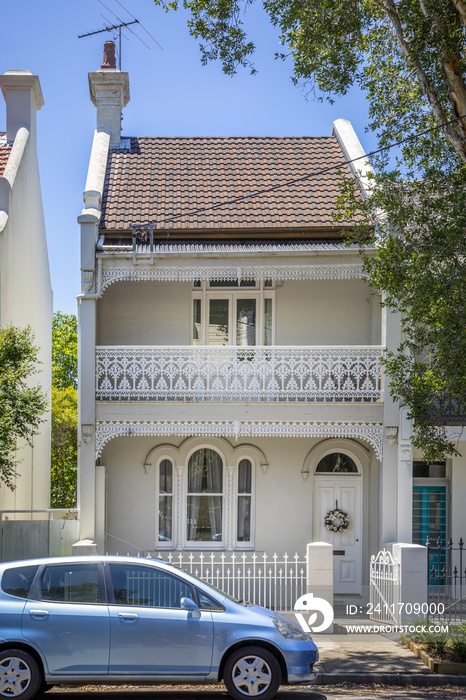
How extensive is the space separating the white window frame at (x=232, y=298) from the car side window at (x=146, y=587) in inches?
322

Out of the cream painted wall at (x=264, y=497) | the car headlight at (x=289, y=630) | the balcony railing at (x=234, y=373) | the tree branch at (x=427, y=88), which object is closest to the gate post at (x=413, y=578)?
the balcony railing at (x=234, y=373)

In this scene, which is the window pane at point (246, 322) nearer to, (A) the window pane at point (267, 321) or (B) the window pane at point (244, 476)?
(A) the window pane at point (267, 321)

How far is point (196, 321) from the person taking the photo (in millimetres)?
16500

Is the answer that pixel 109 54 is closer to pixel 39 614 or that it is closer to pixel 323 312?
pixel 323 312

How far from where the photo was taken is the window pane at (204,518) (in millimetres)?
15969

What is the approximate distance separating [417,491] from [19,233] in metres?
9.76

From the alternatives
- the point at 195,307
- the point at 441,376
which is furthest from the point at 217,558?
the point at 441,376

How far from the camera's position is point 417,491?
16266 mm

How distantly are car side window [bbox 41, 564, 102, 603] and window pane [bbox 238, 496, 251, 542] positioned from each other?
25.6 feet

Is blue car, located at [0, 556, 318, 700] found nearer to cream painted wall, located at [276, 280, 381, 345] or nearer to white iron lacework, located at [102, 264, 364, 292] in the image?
white iron lacework, located at [102, 264, 364, 292]

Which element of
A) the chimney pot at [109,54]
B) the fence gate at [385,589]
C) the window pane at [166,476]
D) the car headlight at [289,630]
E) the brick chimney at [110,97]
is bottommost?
the fence gate at [385,589]

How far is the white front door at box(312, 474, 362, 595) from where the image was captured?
15.9 meters

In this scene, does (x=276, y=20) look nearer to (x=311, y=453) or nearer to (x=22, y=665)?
(x=311, y=453)

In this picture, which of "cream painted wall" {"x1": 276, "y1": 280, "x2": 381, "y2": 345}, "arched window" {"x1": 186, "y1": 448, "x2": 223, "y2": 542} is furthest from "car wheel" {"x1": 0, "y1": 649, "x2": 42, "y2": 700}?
"cream painted wall" {"x1": 276, "y1": 280, "x2": 381, "y2": 345}
